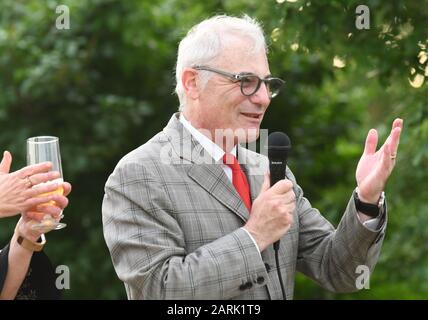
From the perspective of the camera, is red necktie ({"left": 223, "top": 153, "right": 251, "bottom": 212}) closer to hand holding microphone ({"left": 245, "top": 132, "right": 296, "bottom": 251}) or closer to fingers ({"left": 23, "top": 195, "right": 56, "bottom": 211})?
hand holding microphone ({"left": 245, "top": 132, "right": 296, "bottom": 251})

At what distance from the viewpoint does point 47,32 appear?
6.58m

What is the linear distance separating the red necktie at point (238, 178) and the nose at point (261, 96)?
0.86 feet

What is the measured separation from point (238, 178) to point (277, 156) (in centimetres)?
32

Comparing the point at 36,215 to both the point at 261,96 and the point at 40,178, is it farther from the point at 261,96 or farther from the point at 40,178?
the point at 261,96

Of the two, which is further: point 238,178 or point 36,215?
point 238,178

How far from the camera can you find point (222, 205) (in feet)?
9.64

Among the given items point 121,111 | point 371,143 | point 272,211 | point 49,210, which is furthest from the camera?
point 121,111

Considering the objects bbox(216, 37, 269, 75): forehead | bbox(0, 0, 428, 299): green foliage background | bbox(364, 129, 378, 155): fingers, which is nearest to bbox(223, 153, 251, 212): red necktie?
bbox(216, 37, 269, 75): forehead

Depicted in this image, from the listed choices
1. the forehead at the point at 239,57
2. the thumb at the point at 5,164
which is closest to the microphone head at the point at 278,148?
the forehead at the point at 239,57

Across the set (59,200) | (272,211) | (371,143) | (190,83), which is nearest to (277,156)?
(272,211)

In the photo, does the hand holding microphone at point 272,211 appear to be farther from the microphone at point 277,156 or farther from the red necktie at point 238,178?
the red necktie at point 238,178

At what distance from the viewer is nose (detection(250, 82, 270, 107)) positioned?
2998mm
